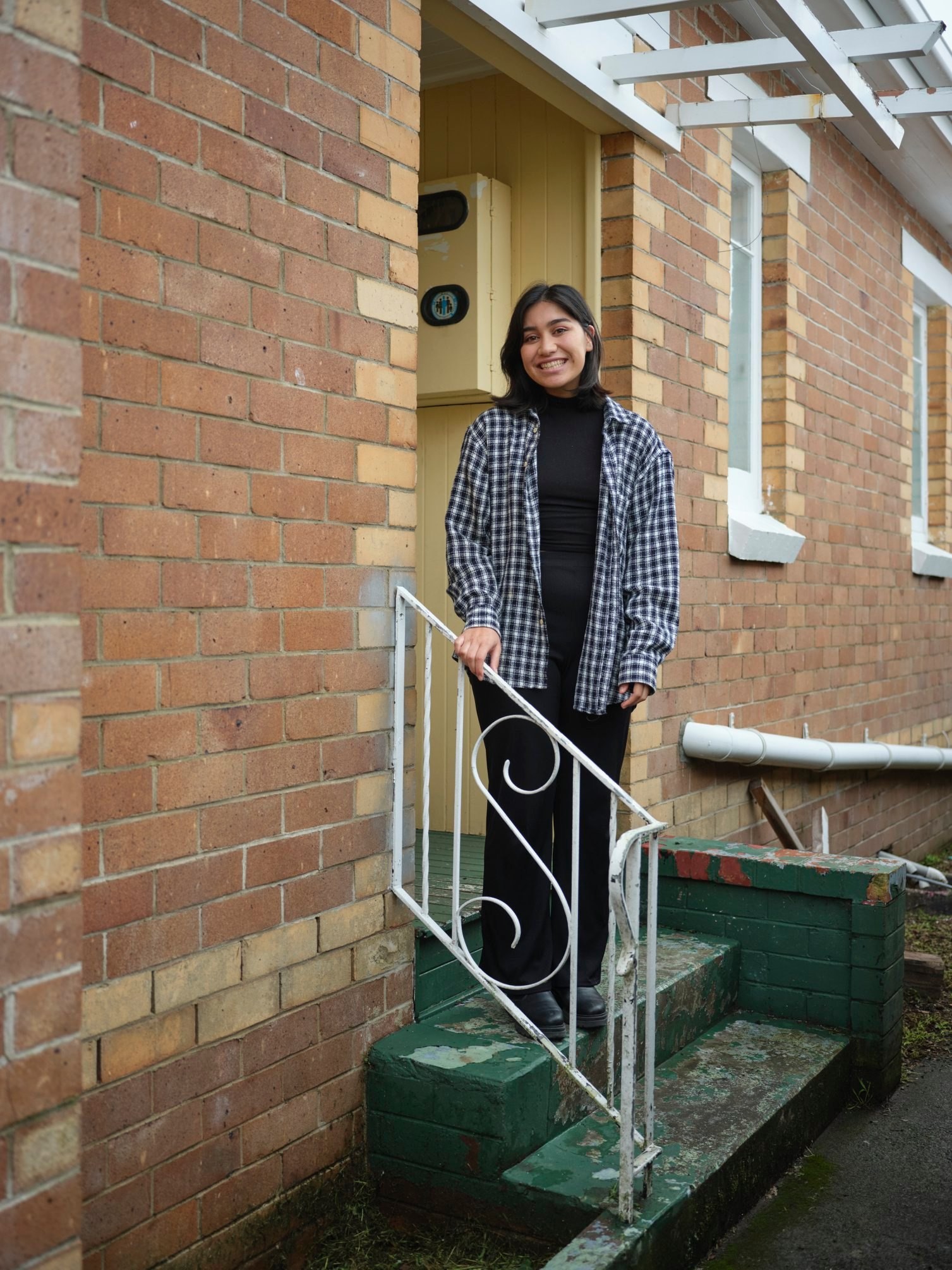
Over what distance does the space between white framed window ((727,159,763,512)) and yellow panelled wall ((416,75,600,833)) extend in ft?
4.24

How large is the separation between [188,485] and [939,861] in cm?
628

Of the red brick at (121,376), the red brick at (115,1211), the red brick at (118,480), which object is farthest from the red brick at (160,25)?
the red brick at (115,1211)

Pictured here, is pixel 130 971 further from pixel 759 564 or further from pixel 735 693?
pixel 759 564

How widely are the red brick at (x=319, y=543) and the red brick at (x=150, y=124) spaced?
0.73m

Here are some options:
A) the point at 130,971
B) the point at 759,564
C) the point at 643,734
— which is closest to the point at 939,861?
the point at 759,564

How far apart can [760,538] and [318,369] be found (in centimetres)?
264

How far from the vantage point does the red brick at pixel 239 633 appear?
2354 millimetres

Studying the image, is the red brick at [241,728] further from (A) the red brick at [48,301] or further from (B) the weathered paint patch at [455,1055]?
(A) the red brick at [48,301]

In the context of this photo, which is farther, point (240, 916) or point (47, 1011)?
point (240, 916)

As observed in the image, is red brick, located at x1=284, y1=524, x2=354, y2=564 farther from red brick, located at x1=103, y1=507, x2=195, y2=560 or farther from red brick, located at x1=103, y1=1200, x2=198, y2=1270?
red brick, located at x1=103, y1=1200, x2=198, y2=1270

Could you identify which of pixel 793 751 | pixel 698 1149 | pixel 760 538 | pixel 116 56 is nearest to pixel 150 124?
pixel 116 56

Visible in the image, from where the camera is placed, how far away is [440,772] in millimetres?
4508

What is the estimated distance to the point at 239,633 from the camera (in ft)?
7.98

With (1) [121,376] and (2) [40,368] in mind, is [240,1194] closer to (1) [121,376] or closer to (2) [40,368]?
(1) [121,376]
